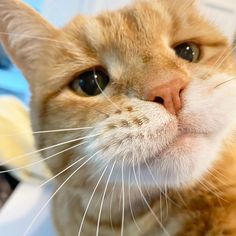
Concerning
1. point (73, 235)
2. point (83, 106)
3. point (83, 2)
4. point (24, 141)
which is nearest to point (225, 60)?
point (83, 106)

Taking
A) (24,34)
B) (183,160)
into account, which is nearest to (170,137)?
(183,160)

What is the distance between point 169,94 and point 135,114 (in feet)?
0.20

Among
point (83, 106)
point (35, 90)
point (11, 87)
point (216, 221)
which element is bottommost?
point (216, 221)

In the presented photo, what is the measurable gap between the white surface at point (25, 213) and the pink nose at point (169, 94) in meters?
0.47

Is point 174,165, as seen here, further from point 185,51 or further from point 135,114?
point 185,51

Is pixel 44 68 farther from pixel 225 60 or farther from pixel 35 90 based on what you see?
pixel 225 60

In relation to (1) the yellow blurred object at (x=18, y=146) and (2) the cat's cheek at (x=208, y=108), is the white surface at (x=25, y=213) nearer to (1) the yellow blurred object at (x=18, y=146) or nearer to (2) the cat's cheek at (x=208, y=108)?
(1) the yellow blurred object at (x=18, y=146)

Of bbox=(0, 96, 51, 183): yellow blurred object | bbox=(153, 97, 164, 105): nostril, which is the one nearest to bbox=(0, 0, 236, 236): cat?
bbox=(153, 97, 164, 105): nostril

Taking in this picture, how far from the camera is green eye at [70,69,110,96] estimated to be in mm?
759

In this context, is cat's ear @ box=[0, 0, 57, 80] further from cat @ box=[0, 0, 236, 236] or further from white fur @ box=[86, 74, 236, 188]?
white fur @ box=[86, 74, 236, 188]

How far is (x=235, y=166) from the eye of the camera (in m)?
0.79

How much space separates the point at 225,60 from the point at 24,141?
61 cm

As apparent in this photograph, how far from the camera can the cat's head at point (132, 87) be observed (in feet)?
2.04

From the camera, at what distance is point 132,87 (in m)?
0.68
